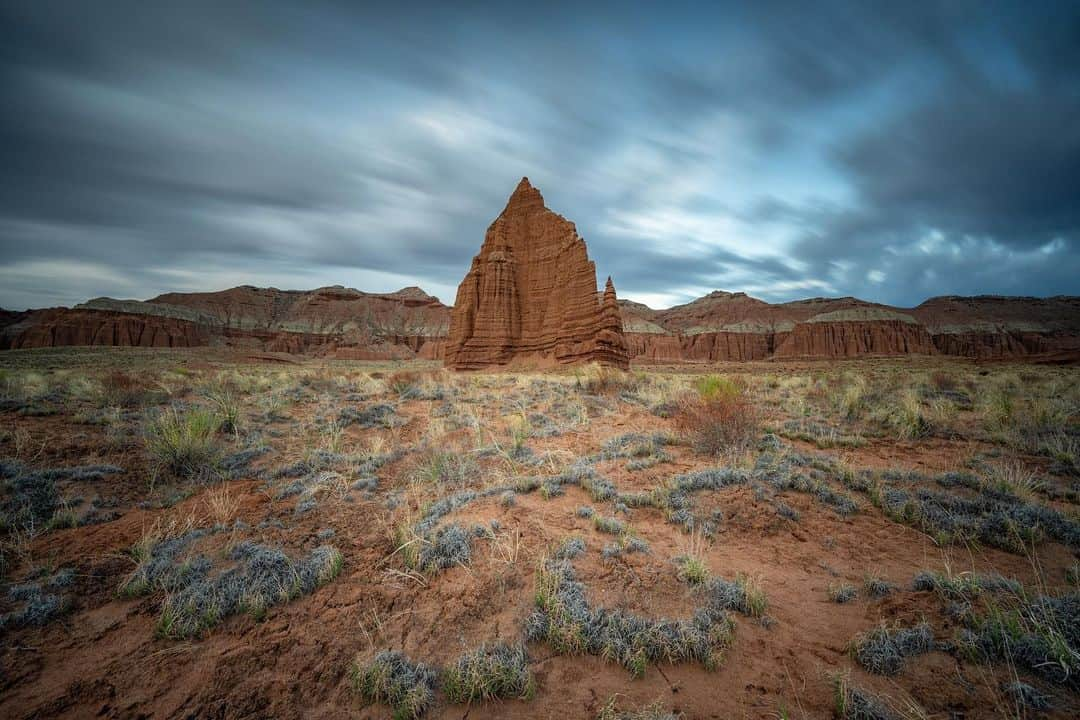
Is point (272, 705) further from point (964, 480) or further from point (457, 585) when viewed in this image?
point (964, 480)

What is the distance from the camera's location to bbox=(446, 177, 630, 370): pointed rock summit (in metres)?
25.5

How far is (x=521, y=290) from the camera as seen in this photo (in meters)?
28.6

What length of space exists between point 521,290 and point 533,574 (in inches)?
1029

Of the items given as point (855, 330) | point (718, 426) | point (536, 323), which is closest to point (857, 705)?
point (718, 426)

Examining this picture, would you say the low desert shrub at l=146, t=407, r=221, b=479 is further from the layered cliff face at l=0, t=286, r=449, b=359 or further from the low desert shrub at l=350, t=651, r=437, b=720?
the layered cliff face at l=0, t=286, r=449, b=359

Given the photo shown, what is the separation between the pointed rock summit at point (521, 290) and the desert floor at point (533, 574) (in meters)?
19.1

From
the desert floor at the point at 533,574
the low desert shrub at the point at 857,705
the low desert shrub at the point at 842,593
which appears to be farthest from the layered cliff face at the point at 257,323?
the low desert shrub at the point at 857,705

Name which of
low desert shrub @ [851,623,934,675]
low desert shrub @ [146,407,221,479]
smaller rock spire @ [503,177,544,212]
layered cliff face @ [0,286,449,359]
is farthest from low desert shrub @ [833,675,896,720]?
layered cliff face @ [0,286,449,359]

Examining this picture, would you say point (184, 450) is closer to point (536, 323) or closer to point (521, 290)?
point (536, 323)

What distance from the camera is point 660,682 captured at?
8.00 ft

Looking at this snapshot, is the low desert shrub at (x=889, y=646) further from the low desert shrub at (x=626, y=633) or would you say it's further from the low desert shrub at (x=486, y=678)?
the low desert shrub at (x=486, y=678)

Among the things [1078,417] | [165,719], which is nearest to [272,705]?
[165,719]

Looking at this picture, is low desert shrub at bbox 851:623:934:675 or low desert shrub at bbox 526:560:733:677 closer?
low desert shrub at bbox 851:623:934:675

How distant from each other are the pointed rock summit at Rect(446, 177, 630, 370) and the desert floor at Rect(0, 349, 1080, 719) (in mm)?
19091
